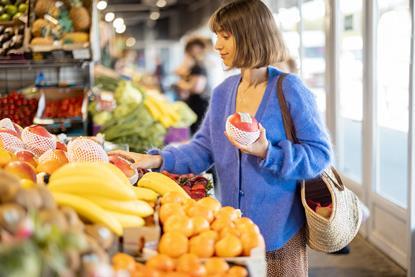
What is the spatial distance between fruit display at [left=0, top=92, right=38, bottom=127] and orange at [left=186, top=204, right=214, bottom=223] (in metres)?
2.91

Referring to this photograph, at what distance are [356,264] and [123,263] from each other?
3736 millimetres

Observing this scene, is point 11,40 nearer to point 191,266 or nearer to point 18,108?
point 18,108

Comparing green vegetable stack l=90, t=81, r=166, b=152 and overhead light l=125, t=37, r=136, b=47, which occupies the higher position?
overhead light l=125, t=37, r=136, b=47

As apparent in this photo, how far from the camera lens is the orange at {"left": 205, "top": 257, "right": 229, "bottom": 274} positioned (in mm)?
1723

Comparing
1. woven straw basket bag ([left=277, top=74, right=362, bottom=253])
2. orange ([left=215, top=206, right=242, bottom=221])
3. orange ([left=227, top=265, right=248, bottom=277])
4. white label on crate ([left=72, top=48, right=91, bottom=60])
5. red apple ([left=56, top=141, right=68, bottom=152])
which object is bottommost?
woven straw basket bag ([left=277, top=74, right=362, bottom=253])

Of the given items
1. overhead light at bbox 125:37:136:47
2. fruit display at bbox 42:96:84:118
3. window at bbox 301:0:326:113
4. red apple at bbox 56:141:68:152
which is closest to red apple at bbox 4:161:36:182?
red apple at bbox 56:141:68:152

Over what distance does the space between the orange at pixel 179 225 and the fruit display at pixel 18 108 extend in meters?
2.98

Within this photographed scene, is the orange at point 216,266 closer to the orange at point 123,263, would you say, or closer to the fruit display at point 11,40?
the orange at point 123,263

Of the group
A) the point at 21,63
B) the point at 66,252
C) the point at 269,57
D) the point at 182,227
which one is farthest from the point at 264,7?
the point at 21,63

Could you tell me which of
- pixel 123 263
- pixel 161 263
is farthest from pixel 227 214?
pixel 123 263

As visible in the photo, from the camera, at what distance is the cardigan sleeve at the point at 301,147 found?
2611 millimetres

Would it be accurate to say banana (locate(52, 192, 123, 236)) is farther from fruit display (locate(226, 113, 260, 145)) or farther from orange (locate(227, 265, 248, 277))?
fruit display (locate(226, 113, 260, 145))

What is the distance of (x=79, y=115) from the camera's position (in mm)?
5059

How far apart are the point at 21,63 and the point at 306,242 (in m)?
2.79
